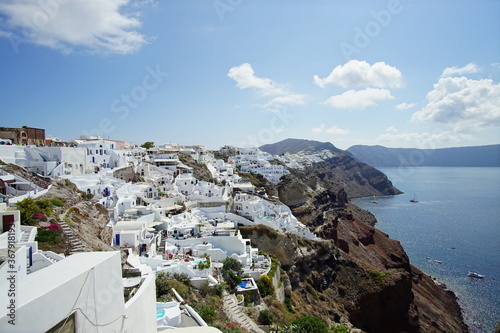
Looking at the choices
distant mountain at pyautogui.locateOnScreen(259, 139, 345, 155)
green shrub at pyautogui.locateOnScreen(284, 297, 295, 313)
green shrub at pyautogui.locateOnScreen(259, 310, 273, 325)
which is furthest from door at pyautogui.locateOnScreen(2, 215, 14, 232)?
distant mountain at pyautogui.locateOnScreen(259, 139, 345, 155)

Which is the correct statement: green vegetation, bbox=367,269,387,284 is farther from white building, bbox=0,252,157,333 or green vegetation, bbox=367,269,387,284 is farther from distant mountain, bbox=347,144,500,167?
distant mountain, bbox=347,144,500,167

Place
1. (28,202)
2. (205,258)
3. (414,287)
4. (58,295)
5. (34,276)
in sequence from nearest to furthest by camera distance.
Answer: (58,295), (34,276), (28,202), (205,258), (414,287)

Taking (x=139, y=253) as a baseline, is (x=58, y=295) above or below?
above

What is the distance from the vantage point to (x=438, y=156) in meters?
191

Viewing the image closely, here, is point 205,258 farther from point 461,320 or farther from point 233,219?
point 461,320

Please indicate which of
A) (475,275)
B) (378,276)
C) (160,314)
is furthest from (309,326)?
(475,275)

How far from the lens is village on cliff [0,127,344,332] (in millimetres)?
4977

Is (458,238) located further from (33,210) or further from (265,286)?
(33,210)

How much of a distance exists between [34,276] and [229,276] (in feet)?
44.9

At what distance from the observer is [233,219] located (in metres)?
Answer: 27.9

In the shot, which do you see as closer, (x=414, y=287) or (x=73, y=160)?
(x=73, y=160)

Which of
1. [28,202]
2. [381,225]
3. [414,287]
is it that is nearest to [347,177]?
[381,225]

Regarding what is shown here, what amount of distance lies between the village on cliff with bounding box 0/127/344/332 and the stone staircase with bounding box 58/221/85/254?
0.04 meters

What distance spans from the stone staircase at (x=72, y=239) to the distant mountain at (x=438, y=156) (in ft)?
578
